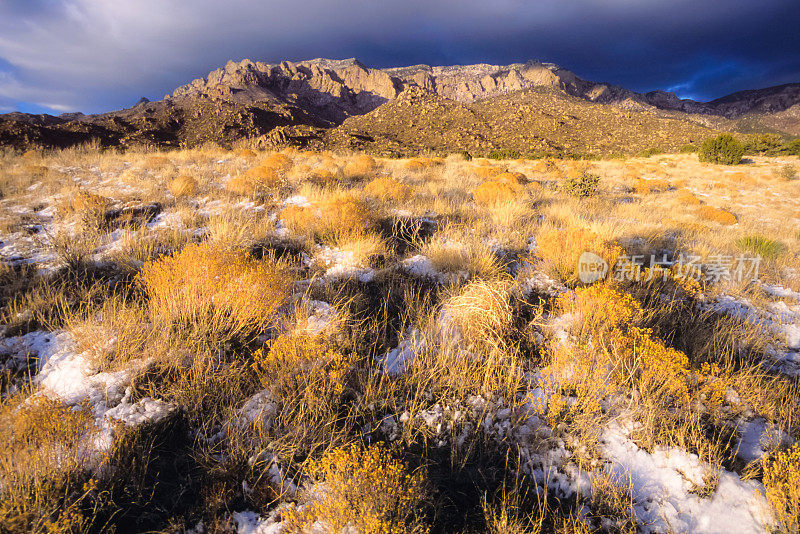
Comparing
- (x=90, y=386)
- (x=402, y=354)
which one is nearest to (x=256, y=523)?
(x=402, y=354)

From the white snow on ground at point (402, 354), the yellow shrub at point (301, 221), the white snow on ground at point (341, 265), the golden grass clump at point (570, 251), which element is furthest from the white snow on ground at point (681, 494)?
the yellow shrub at point (301, 221)

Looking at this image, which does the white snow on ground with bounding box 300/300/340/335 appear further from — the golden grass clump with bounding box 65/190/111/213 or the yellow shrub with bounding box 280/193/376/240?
the golden grass clump with bounding box 65/190/111/213

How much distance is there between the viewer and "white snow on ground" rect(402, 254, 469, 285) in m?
3.96

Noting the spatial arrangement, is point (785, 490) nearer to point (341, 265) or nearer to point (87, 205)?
point (341, 265)

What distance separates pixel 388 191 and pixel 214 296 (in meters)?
4.79

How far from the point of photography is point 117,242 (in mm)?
4559

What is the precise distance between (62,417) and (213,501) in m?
1.05

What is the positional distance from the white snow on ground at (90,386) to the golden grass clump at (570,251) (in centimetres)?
436

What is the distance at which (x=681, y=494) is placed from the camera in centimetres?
191

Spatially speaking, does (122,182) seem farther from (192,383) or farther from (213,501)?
(213,501)

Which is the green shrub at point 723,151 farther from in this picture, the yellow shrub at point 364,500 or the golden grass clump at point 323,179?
the yellow shrub at point 364,500

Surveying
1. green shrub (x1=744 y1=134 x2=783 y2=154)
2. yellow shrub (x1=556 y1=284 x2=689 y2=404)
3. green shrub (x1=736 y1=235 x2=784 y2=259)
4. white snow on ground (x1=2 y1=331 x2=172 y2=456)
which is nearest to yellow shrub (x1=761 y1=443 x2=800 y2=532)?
yellow shrub (x1=556 y1=284 x2=689 y2=404)

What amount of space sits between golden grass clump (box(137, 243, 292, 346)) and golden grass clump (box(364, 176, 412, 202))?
416 centimetres

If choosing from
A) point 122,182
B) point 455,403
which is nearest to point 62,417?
point 455,403
